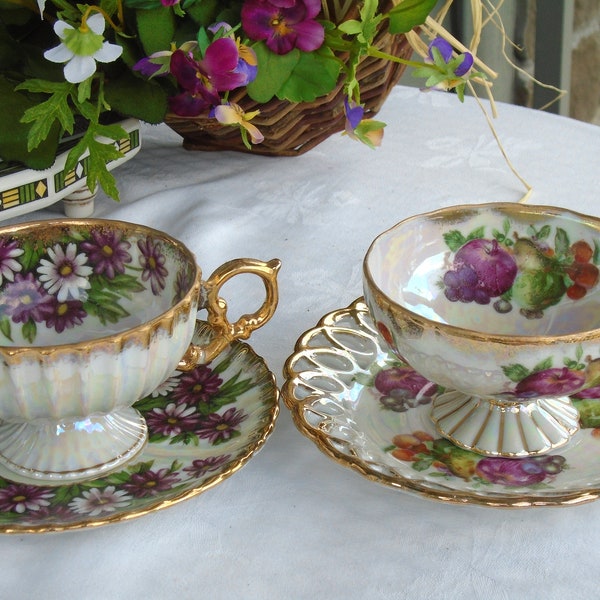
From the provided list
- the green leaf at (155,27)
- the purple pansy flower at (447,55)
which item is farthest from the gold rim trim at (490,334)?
the green leaf at (155,27)

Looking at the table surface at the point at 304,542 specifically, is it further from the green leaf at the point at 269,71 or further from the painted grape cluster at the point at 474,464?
the green leaf at the point at 269,71

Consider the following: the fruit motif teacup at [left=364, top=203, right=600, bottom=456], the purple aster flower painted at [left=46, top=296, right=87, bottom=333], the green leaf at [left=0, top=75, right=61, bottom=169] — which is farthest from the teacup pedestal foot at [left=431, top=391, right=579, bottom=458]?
the green leaf at [left=0, top=75, right=61, bottom=169]

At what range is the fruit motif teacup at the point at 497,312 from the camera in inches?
16.4

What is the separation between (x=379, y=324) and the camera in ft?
1.50

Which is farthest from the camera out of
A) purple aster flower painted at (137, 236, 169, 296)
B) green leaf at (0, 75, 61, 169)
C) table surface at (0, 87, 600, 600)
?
green leaf at (0, 75, 61, 169)

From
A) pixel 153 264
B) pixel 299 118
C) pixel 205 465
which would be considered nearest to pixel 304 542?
pixel 205 465

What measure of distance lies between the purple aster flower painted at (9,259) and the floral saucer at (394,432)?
0.16 meters

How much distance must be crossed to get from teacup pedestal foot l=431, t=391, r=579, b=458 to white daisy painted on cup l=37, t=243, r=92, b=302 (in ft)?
0.68

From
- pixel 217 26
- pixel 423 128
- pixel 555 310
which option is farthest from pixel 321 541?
pixel 423 128

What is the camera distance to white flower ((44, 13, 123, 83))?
520 millimetres

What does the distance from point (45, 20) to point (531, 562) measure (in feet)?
1.57

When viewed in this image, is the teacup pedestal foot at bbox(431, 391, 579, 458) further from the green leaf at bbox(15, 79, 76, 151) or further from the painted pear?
the green leaf at bbox(15, 79, 76, 151)

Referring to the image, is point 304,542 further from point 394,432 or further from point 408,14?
point 408,14

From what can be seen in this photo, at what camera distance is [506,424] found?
46 centimetres
